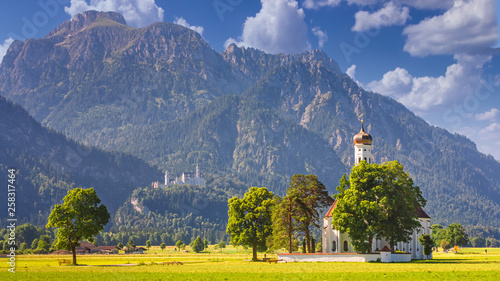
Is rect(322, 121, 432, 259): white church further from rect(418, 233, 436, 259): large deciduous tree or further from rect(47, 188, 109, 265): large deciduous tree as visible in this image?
rect(47, 188, 109, 265): large deciduous tree

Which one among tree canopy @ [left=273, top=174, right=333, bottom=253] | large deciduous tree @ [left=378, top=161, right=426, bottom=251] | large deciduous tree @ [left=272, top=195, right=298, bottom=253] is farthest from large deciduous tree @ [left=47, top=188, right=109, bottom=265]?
large deciduous tree @ [left=378, top=161, right=426, bottom=251]

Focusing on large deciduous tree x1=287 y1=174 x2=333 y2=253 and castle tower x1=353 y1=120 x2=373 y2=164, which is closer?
large deciduous tree x1=287 y1=174 x2=333 y2=253

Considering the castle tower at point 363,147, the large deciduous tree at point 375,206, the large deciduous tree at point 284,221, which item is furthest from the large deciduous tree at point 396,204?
the castle tower at point 363,147

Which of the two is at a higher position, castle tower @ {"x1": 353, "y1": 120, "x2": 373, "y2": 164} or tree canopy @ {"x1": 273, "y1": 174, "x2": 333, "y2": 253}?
castle tower @ {"x1": 353, "y1": 120, "x2": 373, "y2": 164}

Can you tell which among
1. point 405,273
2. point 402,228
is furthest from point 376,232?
point 405,273

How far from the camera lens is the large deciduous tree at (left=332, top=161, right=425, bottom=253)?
9788cm

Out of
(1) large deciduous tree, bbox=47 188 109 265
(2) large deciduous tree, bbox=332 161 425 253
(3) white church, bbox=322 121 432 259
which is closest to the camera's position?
(2) large deciduous tree, bbox=332 161 425 253

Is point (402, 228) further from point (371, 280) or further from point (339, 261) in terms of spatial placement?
point (371, 280)

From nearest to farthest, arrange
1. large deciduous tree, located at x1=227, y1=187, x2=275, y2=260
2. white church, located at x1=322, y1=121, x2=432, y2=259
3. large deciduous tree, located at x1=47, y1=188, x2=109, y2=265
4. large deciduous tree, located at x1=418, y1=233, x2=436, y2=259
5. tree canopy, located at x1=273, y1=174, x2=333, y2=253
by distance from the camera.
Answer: large deciduous tree, located at x1=47, y1=188, x2=109, y2=265 < tree canopy, located at x1=273, y1=174, x2=333, y2=253 < large deciduous tree, located at x1=227, y1=187, x2=275, y2=260 < large deciduous tree, located at x1=418, y1=233, x2=436, y2=259 < white church, located at x1=322, y1=121, x2=432, y2=259

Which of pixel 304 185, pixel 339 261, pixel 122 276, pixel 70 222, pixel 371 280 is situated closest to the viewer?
pixel 371 280

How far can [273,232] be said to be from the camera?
110812 millimetres

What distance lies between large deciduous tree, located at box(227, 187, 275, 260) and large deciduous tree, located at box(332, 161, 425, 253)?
16.4m

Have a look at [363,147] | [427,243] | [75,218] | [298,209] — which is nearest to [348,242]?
[298,209]

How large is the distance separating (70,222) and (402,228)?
56540 mm
